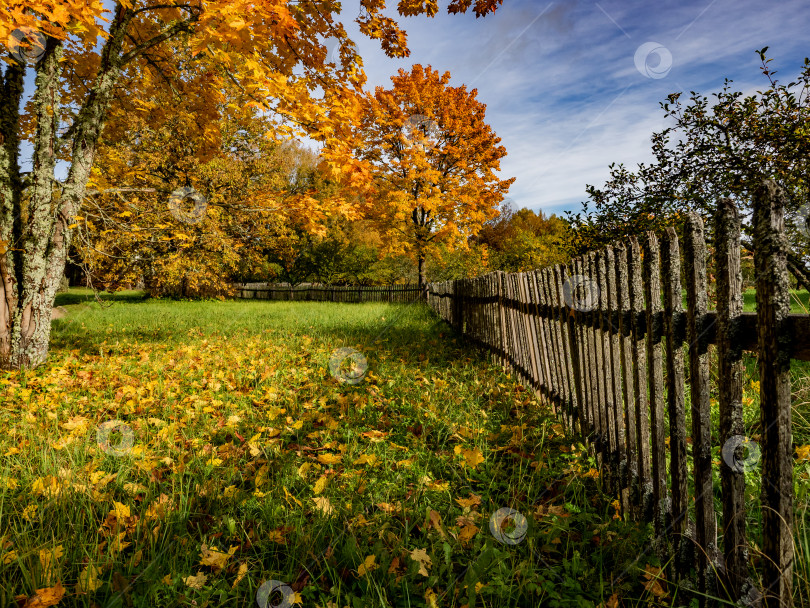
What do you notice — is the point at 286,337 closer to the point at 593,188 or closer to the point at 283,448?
the point at 283,448

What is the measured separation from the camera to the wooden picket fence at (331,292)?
22484mm

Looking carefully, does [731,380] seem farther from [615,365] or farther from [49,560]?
[49,560]

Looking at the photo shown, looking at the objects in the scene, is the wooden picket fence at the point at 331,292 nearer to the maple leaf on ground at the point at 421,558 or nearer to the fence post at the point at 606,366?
the fence post at the point at 606,366

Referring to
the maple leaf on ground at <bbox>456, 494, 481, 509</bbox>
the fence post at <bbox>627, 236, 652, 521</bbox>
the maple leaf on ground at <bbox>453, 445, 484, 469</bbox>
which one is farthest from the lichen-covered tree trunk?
the fence post at <bbox>627, 236, 652, 521</bbox>

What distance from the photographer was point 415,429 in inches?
129


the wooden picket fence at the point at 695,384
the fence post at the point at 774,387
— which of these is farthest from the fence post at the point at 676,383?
the fence post at the point at 774,387

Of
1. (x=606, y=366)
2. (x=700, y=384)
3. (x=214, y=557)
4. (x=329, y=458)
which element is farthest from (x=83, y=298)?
(x=700, y=384)

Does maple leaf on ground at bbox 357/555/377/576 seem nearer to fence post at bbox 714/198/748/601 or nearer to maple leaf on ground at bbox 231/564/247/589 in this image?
maple leaf on ground at bbox 231/564/247/589

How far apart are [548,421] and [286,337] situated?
5.44 meters

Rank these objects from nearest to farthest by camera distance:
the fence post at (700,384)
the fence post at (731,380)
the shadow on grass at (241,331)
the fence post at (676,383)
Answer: the fence post at (731,380)
the fence post at (700,384)
the fence post at (676,383)
the shadow on grass at (241,331)

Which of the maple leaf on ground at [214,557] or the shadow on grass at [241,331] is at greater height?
the shadow on grass at [241,331]

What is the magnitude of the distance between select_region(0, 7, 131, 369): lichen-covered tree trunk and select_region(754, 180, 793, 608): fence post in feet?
21.7

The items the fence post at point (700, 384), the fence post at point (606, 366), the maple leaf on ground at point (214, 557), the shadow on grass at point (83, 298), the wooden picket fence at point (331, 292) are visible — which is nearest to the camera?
the fence post at point (700, 384)

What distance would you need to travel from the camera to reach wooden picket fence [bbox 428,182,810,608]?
1123 millimetres
